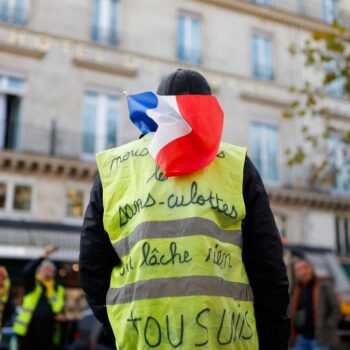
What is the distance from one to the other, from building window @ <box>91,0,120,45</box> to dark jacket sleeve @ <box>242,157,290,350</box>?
62.9ft

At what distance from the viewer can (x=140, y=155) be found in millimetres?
2404

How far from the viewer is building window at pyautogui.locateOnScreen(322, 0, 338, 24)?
2472 centimetres

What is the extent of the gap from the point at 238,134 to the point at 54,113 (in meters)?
7.37

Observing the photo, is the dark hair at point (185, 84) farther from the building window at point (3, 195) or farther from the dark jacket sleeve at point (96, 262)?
the building window at point (3, 195)

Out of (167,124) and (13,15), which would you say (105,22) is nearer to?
(13,15)

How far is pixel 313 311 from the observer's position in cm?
734

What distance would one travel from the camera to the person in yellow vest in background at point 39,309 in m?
7.48

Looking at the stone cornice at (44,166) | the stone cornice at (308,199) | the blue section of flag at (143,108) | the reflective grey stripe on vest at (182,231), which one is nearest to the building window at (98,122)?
the stone cornice at (44,166)

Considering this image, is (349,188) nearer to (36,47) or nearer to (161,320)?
(36,47)

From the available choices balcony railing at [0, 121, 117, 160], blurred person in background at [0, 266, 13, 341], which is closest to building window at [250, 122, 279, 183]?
balcony railing at [0, 121, 117, 160]

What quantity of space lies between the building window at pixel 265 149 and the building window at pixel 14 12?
9.77m

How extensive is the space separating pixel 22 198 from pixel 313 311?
12.9 metres

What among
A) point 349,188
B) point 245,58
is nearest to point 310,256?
point 349,188

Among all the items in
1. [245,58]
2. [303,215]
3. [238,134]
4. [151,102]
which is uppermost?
[245,58]
